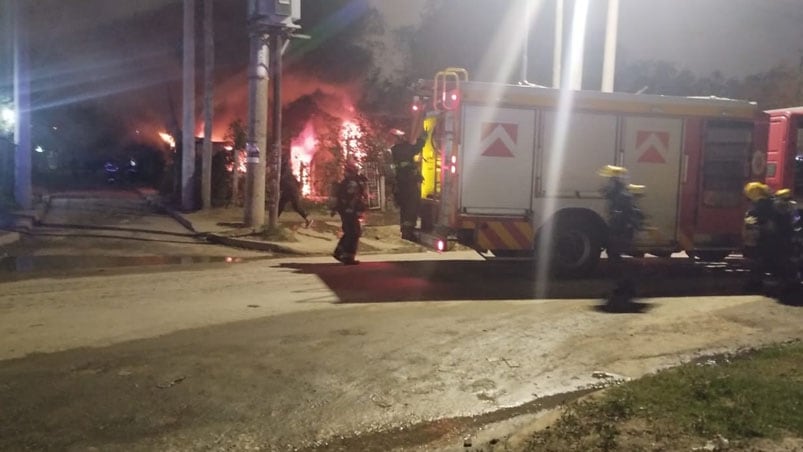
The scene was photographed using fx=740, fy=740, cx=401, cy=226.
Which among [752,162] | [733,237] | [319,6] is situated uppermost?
[319,6]

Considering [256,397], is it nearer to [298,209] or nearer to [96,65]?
[298,209]

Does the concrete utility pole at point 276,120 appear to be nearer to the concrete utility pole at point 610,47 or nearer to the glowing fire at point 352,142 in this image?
the concrete utility pole at point 610,47

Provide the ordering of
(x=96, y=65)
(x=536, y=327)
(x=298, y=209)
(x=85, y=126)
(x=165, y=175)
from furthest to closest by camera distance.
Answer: (x=85, y=126)
(x=96, y=65)
(x=165, y=175)
(x=298, y=209)
(x=536, y=327)

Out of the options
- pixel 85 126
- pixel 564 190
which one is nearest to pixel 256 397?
pixel 564 190

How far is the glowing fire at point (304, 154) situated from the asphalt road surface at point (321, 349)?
13.7 m

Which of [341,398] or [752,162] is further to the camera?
[752,162]

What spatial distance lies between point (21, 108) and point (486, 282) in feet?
51.2

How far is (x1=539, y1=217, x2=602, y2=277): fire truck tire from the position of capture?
34.2 ft

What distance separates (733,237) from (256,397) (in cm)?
835

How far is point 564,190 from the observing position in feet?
34.3

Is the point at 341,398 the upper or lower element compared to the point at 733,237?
lower

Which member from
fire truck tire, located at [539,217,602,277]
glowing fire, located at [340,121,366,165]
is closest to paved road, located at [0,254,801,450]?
fire truck tire, located at [539,217,602,277]

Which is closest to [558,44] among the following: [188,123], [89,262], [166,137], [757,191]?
[757,191]

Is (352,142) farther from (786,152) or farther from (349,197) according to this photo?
(786,152)
